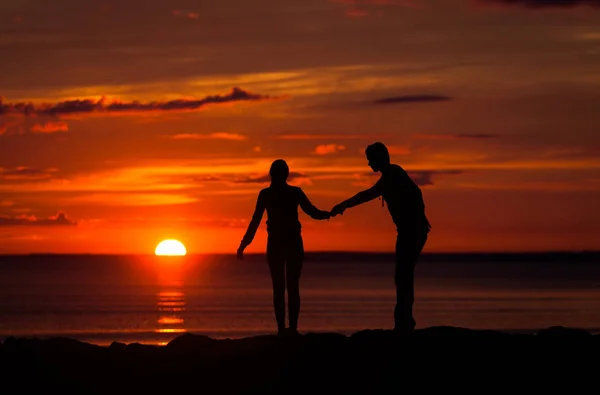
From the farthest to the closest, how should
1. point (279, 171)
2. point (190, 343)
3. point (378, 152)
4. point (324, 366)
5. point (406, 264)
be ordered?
point (190, 343) → point (279, 171) → point (406, 264) → point (378, 152) → point (324, 366)

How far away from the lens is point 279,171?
17.0 meters

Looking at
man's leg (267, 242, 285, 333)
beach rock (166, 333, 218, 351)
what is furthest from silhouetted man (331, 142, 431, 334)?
beach rock (166, 333, 218, 351)

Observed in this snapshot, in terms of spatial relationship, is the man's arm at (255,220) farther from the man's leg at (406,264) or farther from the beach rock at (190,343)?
the man's leg at (406,264)

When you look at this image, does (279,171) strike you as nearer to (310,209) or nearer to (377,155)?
(310,209)

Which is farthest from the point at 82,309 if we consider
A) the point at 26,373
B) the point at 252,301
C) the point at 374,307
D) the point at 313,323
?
the point at 26,373

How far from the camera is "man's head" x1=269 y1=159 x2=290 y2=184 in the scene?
1692cm

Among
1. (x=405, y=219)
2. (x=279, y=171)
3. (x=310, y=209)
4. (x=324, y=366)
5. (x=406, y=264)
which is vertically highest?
(x=279, y=171)

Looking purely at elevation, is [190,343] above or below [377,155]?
below

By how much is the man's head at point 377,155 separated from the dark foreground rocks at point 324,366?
8.37 feet

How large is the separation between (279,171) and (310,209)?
3.44 ft

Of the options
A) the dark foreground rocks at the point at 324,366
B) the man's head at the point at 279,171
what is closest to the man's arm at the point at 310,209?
the man's head at the point at 279,171

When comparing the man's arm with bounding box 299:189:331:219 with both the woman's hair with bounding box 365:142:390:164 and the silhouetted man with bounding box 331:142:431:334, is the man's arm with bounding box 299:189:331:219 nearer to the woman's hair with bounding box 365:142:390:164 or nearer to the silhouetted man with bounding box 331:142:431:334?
the silhouetted man with bounding box 331:142:431:334

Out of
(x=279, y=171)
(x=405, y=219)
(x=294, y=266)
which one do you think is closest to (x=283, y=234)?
(x=294, y=266)

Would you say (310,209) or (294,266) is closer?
(294,266)
